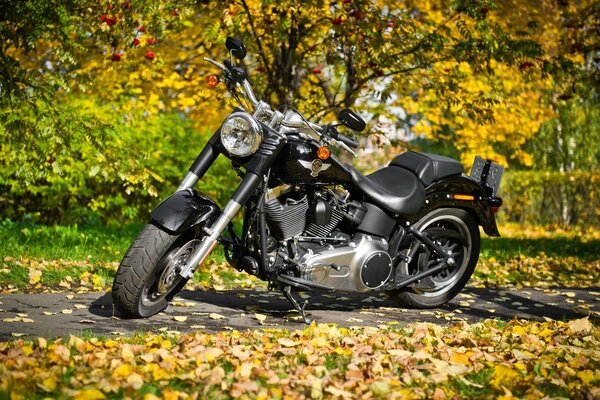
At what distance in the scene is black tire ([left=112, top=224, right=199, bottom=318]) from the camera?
5391mm

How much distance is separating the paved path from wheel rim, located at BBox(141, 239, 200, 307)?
0.16 meters

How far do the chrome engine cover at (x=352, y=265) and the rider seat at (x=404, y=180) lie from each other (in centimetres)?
31

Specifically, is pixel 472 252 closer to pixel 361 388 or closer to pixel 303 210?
pixel 303 210

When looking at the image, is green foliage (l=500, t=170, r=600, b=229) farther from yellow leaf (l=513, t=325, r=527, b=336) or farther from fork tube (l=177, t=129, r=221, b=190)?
fork tube (l=177, t=129, r=221, b=190)

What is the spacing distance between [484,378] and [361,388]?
2.38ft

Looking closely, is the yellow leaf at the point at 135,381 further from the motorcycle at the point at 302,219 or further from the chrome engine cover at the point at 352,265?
the chrome engine cover at the point at 352,265

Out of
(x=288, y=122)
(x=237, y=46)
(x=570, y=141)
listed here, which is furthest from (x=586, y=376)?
(x=570, y=141)

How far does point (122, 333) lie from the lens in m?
5.22

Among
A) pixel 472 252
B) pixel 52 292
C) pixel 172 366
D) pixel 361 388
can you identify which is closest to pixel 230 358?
pixel 172 366

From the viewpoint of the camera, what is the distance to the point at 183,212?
17.9ft

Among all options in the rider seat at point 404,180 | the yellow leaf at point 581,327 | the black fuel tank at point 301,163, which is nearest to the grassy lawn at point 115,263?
the rider seat at point 404,180

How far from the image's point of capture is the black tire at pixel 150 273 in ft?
17.7

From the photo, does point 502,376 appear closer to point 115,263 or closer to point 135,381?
point 135,381

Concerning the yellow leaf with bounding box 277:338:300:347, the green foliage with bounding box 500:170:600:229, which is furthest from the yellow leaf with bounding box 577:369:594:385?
the green foliage with bounding box 500:170:600:229
